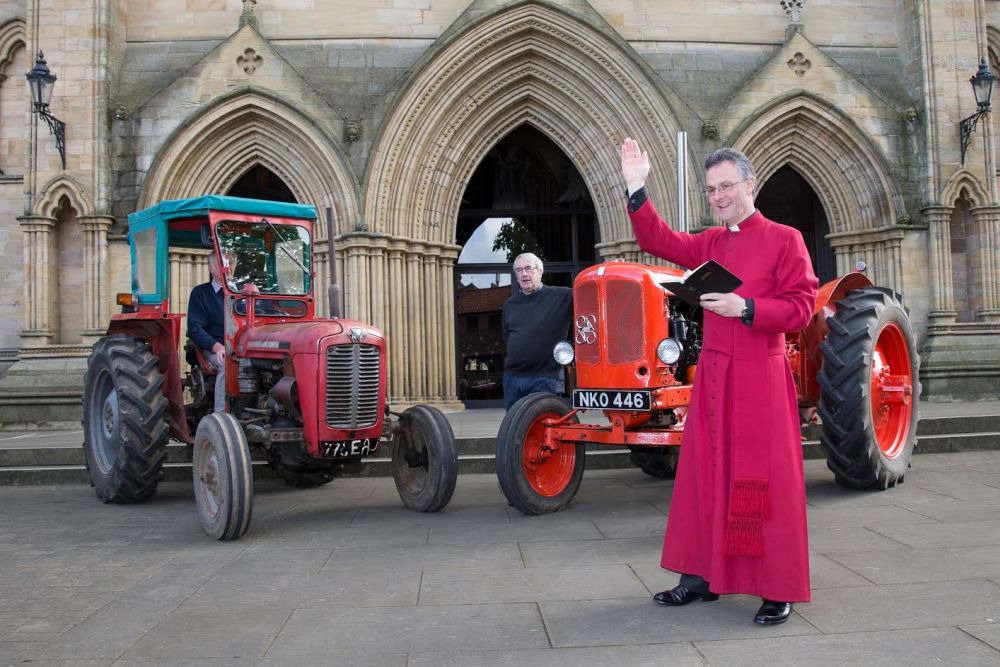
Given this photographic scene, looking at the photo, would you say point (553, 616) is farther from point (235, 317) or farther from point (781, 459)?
point (235, 317)

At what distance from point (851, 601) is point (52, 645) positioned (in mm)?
3160

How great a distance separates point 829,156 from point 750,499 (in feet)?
35.0

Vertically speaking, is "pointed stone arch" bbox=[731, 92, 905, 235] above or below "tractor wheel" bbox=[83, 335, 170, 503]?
above

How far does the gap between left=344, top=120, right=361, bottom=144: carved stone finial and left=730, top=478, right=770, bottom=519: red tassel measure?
937 centimetres

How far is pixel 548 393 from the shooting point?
5.73 meters

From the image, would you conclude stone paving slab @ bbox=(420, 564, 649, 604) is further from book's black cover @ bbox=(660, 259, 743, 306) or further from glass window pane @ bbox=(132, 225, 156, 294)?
glass window pane @ bbox=(132, 225, 156, 294)

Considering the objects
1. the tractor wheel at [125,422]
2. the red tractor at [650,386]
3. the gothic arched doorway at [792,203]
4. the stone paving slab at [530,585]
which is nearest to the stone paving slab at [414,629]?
the stone paving slab at [530,585]

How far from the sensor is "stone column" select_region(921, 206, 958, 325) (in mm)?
12008

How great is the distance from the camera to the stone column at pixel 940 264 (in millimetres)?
12008

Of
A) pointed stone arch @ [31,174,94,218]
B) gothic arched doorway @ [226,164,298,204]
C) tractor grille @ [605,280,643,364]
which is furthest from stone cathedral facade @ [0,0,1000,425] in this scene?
tractor grille @ [605,280,643,364]

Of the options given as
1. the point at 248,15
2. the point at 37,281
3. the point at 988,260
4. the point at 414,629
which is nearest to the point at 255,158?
the point at 248,15

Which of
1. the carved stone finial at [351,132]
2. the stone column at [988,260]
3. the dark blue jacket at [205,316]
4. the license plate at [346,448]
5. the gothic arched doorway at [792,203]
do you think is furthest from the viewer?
the gothic arched doorway at [792,203]

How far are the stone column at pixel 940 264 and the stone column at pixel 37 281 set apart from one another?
490 inches

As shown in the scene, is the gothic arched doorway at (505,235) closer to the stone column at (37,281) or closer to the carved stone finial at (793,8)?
the carved stone finial at (793,8)
